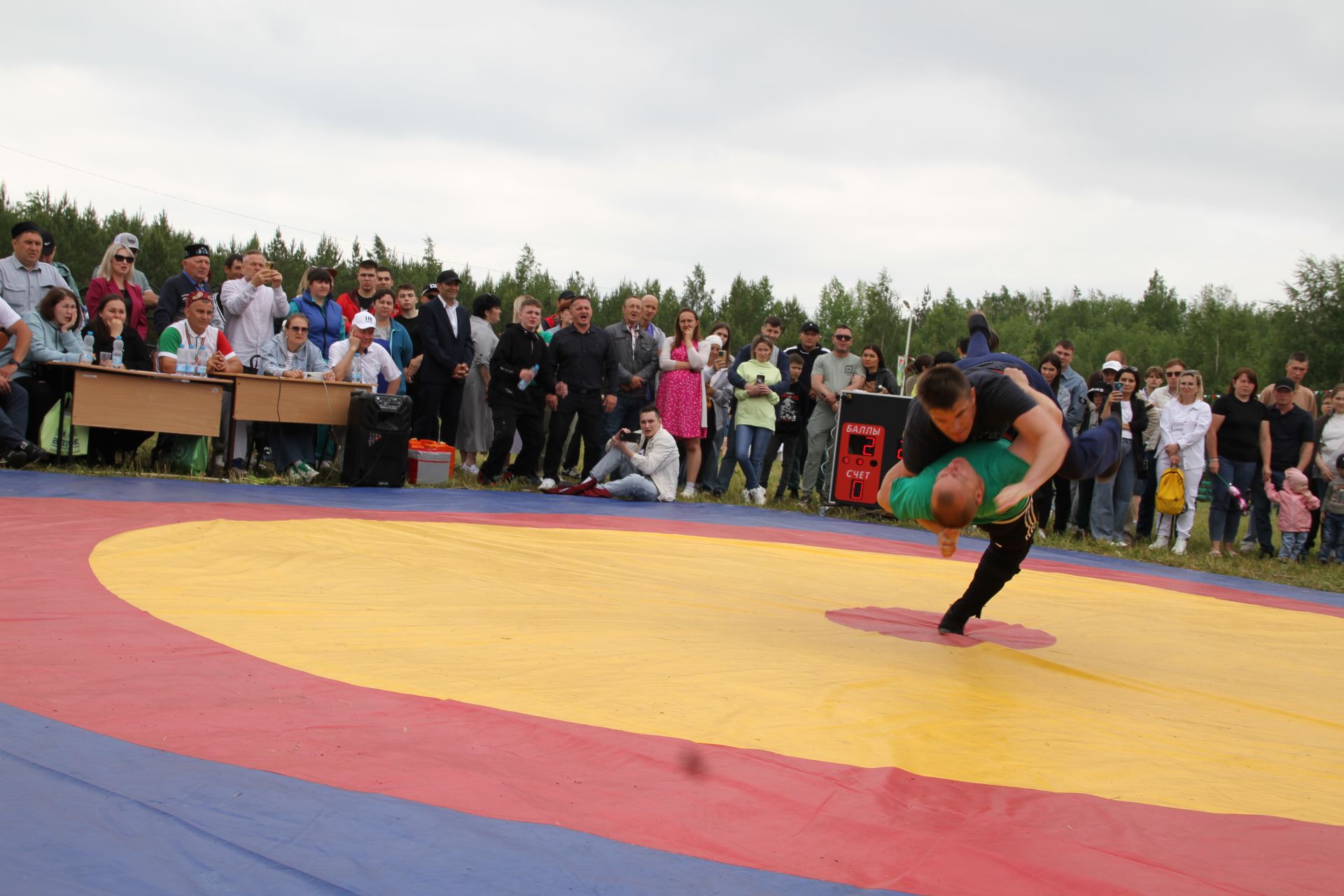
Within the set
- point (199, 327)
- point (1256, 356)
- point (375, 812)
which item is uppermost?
point (1256, 356)

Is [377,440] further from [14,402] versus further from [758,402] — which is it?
[758,402]

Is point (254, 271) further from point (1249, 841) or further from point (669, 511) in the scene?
point (1249, 841)

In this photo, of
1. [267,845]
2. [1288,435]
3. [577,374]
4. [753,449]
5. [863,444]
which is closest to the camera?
[267,845]

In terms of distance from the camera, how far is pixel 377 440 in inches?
366

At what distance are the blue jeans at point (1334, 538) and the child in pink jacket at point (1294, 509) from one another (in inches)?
6.9

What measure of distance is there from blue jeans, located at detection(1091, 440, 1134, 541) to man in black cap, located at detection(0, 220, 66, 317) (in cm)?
920

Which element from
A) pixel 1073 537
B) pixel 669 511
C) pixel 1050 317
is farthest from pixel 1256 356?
pixel 669 511

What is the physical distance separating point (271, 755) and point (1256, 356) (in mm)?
51504

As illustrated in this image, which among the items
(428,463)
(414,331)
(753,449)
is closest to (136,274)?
(414,331)

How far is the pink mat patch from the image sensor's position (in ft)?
15.9

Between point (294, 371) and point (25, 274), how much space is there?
212cm

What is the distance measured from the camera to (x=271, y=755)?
8.96ft

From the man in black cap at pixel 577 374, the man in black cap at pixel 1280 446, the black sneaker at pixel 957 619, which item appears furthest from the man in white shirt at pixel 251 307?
the man in black cap at pixel 1280 446

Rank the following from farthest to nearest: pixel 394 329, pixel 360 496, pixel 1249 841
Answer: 1. pixel 394 329
2. pixel 360 496
3. pixel 1249 841
